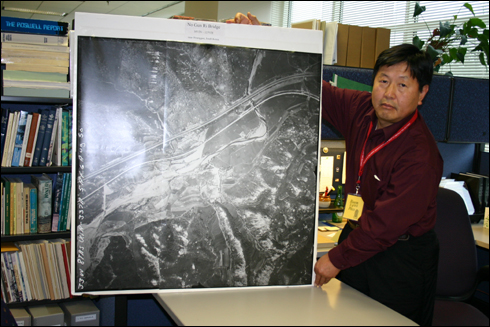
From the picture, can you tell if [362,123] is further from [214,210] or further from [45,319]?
[45,319]

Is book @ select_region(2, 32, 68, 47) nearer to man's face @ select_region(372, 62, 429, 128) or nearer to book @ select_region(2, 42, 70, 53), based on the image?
book @ select_region(2, 42, 70, 53)

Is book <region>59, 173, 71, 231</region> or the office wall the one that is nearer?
book <region>59, 173, 71, 231</region>

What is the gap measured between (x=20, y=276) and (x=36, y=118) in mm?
730

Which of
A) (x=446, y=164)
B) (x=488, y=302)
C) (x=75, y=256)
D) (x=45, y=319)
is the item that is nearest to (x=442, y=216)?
(x=446, y=164)

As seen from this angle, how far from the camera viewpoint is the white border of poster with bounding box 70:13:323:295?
0.96 metres

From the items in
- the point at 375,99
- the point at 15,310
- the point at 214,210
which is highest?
the point at 375,99

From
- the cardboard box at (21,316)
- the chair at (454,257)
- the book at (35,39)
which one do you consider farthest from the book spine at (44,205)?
the chair at (454,257)

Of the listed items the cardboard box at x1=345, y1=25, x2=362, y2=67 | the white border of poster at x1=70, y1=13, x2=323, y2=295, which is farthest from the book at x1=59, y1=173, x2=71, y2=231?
the cardboard box at x1=345, y1=25, x2=362, y2=67

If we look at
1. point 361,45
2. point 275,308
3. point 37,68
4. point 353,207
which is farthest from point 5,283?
point 361,45

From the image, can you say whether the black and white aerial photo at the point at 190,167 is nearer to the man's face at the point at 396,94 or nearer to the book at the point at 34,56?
the man's face at the point at 396,94

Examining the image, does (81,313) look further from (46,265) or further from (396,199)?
(396,199)

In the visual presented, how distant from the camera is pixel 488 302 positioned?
2.54 metres

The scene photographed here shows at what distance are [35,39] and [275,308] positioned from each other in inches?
61.0

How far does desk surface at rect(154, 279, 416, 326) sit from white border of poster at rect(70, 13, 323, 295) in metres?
0.03
